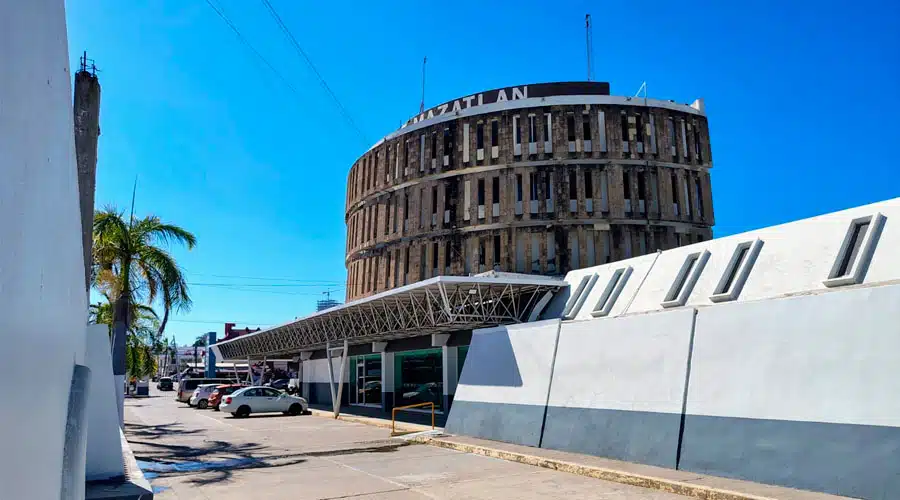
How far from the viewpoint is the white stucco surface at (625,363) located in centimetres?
1297

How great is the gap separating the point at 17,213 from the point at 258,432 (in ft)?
75.6

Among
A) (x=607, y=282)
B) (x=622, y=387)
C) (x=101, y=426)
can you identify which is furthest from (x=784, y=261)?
(x=101, y=426)

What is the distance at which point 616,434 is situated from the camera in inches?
539

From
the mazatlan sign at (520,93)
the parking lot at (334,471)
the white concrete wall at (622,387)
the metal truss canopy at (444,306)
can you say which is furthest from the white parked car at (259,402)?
the white concrete wall at (622,387)

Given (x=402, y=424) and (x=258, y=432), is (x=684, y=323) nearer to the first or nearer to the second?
(x=402, y=424)

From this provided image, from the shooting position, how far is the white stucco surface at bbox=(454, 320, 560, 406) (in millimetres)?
16953

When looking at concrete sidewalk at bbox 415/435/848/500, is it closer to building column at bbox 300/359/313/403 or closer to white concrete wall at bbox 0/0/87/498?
white concrete wall at bbox 0/0/87/498

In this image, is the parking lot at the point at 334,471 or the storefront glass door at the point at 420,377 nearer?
the parking lot at the point at 334,471

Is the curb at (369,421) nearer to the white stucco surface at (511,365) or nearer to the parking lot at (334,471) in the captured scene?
the parking lot at (334,471)

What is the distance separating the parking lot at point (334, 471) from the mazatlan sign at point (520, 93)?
25.3m

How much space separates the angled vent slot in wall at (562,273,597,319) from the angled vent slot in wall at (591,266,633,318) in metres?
0.90

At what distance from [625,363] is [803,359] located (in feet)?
14.0

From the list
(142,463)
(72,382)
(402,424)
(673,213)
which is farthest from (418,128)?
(72,382)

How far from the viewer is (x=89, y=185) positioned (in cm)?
1011
